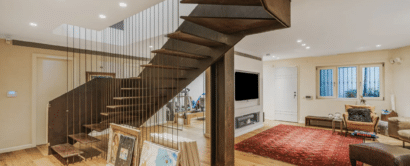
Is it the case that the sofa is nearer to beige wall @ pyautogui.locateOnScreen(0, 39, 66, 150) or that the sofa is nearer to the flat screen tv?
the flat screen tv

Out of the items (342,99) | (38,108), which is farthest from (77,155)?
(342,99)

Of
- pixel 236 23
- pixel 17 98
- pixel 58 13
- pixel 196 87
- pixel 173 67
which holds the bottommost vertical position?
pixel 17 98

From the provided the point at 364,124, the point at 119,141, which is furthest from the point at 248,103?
the point at 119,141

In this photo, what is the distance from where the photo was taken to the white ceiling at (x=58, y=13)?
2.42 metres

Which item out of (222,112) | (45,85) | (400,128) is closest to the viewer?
(222,112)

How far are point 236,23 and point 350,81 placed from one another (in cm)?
658

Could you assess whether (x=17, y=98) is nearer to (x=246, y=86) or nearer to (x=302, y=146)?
(x=246, y=86)

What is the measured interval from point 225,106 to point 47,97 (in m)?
4.55

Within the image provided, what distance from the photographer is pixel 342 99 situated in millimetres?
6602

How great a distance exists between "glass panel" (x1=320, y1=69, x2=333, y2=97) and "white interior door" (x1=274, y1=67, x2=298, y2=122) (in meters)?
0.86

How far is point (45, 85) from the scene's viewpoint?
4621 millimetres

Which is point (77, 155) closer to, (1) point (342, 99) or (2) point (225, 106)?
(2) point (225, 106)

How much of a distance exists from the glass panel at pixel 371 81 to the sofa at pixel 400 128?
187cm

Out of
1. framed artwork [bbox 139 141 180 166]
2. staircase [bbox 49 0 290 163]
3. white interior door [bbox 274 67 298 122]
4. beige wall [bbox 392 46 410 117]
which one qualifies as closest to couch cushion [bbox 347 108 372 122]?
beige wall [bbox 392 46 410 117]
